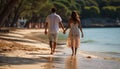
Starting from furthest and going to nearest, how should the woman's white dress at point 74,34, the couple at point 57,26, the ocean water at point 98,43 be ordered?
the ocean water at point 98,43, the woman's white dress at point 74,34, the couple at point 57,26

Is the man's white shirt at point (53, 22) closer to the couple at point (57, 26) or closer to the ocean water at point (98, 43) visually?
the couple at point (57, 26)

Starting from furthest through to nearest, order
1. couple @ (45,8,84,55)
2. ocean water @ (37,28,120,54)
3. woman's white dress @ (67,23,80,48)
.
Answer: ocean water @ (37,28,120,54) → woman's white dress @ (67,23,80,48) → couple @ (45,8,84,55)

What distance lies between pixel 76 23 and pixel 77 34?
45cm

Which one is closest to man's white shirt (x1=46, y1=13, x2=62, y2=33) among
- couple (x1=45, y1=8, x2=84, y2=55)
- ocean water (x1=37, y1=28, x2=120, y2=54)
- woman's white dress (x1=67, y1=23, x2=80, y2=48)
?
couple (x1=45, y1=8, x2=84, y2=55)

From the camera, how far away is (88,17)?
17350cm

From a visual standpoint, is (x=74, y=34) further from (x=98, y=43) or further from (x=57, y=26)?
(x=98, y=43)

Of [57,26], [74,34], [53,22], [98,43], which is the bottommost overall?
[98,43]

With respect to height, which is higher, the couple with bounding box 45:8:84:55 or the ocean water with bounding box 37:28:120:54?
the couple with bounding box 45:8:84:55

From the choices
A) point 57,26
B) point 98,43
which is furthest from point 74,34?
point 98,43

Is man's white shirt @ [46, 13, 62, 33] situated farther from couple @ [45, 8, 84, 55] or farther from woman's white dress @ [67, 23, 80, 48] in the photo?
woman's white dress @ [67, 23, 80, 48]

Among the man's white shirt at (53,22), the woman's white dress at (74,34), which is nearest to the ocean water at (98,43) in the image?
the woman's white dress at (74,34)

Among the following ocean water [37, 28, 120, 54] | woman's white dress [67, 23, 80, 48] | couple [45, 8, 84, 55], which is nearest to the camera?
couple [45, 8, 84, 55]

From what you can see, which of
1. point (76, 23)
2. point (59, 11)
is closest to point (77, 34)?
point (76, 23)

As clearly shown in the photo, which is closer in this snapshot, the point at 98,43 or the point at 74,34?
the point at 74,34
